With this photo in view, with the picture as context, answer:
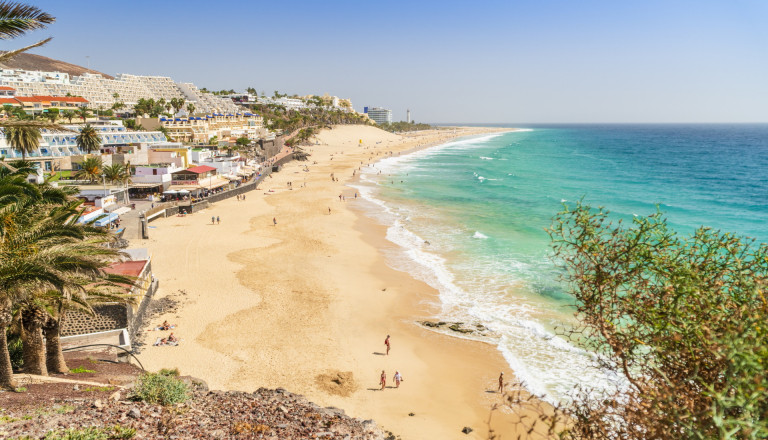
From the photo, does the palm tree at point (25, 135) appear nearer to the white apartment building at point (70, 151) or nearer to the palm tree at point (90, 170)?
the palm tree at point (90, 170)

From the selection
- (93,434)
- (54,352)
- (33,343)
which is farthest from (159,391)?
(54,352)

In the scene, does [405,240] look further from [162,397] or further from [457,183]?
[457,183]

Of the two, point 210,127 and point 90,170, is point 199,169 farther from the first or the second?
point 210,127

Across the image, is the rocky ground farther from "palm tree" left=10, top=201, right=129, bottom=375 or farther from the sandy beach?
the sandy beach

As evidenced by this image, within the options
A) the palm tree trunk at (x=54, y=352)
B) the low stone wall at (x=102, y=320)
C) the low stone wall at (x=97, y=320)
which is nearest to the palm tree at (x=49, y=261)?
the palm tree trunk at (x=54, y=352)

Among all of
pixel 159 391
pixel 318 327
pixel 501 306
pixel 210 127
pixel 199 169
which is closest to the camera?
pixel 159 391

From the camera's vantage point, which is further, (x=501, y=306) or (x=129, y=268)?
(x=501, y=306)
